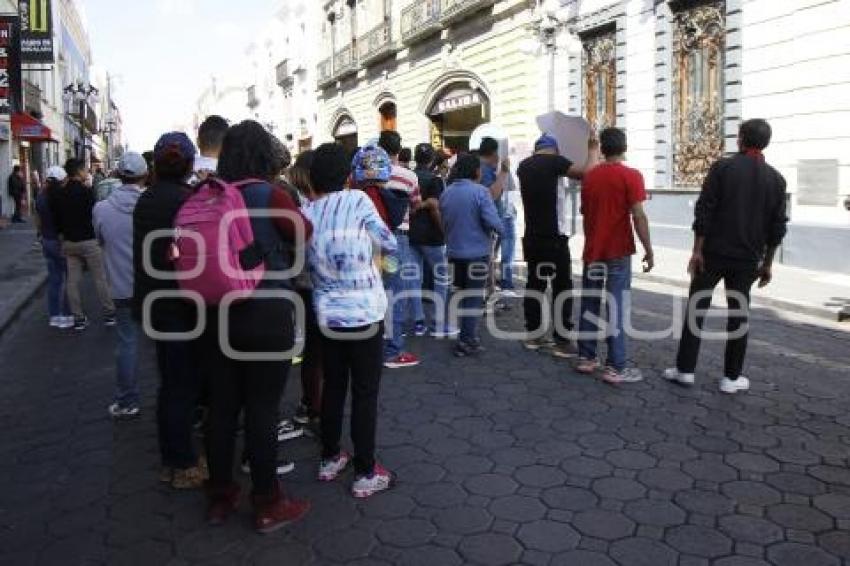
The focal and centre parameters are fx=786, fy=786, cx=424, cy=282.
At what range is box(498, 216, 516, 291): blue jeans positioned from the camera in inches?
366

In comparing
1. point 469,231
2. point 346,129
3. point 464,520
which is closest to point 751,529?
point 464,520

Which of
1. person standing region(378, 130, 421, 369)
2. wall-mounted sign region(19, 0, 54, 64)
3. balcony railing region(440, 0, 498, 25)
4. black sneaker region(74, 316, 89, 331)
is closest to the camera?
person standing region(378, 130, 421, 369)

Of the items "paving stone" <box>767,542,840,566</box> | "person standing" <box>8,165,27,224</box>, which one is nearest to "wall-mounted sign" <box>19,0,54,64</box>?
"person standing" <box>8,165,27,224</box>

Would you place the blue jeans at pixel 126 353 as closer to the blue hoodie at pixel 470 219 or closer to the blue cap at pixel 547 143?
the blue hoodie at pixel 470 219

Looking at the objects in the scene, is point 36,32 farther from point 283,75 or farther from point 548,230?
point 283,75

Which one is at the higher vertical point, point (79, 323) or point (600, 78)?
point (600, 78)

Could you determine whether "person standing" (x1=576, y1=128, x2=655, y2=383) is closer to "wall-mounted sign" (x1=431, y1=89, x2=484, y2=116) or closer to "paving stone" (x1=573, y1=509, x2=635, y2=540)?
"paving stone" (x1=573, y1=509, x2=635, y2=540)

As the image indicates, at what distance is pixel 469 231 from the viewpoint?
6590mm

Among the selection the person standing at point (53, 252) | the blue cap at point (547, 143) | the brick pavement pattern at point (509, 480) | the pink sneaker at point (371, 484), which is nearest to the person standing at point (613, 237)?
the brick pavement pattern at point (509, 480)

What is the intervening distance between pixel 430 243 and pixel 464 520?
3.71m

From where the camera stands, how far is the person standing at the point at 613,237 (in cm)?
568

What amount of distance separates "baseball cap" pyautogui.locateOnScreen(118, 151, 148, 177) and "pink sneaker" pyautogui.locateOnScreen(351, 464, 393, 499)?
101 inches

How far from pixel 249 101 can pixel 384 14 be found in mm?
37039

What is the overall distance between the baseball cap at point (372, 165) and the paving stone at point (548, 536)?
2139 millimetres
